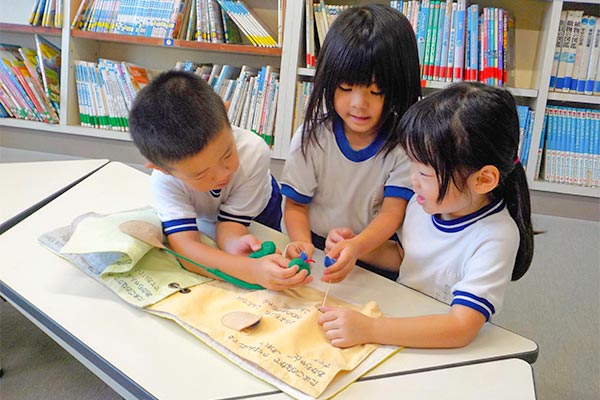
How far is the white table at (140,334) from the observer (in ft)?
2.26

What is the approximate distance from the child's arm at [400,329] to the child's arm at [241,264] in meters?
0.09

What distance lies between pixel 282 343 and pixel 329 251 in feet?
0.95

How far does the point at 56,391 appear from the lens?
4.76ft

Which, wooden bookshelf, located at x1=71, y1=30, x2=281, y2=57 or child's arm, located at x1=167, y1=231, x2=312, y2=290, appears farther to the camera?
wooden bookshelf, located at x1=71, y1=30, x2=281, y2=57

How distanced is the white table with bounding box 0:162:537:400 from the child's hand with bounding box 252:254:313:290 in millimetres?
83

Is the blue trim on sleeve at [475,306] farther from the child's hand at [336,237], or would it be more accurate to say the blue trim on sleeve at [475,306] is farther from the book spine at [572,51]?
the book spine at [572,51]

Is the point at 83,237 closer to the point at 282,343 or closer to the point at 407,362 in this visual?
the point at 282,343

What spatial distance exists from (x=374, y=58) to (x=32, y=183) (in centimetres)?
88

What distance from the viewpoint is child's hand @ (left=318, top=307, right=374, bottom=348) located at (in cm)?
77

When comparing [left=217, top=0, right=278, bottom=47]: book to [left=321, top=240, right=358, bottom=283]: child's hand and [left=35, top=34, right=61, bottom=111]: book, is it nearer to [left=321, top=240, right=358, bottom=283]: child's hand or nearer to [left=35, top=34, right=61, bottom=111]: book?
[left=35, top=34, right=61, bottom=111]: book

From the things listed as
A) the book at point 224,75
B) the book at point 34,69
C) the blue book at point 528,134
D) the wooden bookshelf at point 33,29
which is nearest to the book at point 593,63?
the blue book at point 528,134

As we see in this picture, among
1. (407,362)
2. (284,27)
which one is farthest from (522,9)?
(407,362)

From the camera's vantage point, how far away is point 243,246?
1043 millimetres

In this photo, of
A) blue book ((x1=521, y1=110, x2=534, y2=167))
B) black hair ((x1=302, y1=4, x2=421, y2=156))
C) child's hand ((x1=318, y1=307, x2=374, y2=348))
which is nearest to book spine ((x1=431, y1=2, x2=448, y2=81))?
blue book ((x1=521, y1=110, x2=534, y2=167))
